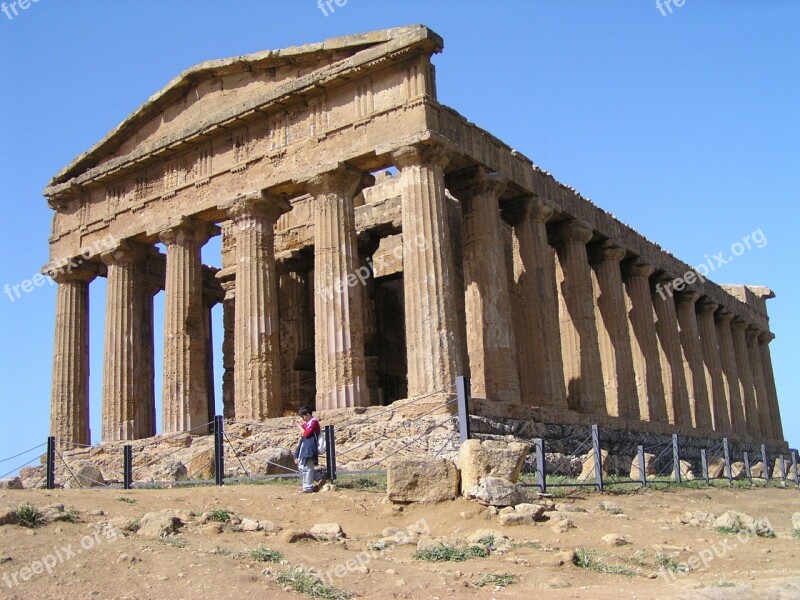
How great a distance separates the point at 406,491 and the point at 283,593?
4644 mm

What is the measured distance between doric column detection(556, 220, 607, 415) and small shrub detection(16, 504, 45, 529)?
1832cm

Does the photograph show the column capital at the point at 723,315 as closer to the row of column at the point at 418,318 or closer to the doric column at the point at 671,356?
the doric column at the point at 671,356

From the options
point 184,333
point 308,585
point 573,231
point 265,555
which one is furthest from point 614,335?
point 308,585

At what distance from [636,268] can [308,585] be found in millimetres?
25482

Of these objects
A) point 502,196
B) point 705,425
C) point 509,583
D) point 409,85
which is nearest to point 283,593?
point 509,583

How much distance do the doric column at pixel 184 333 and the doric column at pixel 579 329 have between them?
34.9ft

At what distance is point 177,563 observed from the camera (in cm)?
927

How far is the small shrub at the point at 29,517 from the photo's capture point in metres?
10.6

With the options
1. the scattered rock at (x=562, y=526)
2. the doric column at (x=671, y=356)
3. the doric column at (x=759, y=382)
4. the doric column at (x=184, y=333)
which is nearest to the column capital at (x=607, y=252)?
the doric column at (x=671, y=356)

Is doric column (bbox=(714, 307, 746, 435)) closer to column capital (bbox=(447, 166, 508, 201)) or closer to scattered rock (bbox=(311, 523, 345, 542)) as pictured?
column capital (bbox=(447, 166, 508, 201))

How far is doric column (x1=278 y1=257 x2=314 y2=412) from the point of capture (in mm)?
29219

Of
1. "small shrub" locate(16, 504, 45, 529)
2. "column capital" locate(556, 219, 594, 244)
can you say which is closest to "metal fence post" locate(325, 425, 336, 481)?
"small shrub" locate(16, 504, 45, 529)

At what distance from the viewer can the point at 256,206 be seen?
24453 millimetres

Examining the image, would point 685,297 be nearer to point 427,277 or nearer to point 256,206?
point 427,277
